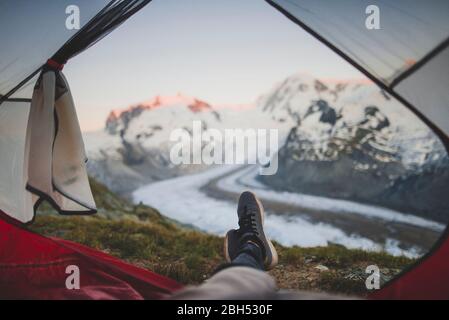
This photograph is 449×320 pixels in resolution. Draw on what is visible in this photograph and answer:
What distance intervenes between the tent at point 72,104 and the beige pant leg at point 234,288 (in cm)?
74

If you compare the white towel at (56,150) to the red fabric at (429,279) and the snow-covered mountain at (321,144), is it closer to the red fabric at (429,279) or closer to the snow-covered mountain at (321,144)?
the red fabric at (429,279)

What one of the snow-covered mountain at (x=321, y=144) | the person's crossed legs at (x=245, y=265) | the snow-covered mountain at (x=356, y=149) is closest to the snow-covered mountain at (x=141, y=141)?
the snow-covered mountain at (x=321, y=144)

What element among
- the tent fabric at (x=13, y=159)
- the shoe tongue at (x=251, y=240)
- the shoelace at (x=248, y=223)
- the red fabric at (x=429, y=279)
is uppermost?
the tent fabric at (x=13, y=159)

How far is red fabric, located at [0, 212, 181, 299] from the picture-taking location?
1.84 m

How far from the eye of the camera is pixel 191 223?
450 centimetres

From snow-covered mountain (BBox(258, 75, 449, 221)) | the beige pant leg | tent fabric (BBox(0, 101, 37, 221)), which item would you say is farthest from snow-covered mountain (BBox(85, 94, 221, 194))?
the beige pant leg

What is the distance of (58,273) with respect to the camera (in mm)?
1965

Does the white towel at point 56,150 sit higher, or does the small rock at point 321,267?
the white towel at point 56,150

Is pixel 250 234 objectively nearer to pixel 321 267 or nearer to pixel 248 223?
pixel 248 223

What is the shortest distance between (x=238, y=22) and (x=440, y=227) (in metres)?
3.24

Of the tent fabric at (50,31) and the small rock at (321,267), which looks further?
the small rock at (321,267)

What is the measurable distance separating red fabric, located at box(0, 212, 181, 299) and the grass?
1.22 feet

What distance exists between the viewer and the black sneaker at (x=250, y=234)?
77.8 inches

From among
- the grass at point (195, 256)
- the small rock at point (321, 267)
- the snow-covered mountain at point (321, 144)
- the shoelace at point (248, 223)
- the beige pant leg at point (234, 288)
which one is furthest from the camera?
the snow-covered mountain at point (321, 144)
